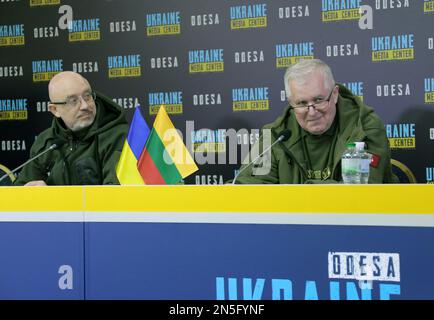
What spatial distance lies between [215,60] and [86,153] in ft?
4.23

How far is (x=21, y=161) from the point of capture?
15.0 ft

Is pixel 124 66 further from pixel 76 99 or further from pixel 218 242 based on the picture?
pixel 218 242

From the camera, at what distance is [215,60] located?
4211mm

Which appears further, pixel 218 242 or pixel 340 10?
pixel 340 10

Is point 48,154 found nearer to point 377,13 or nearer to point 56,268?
point 56,268

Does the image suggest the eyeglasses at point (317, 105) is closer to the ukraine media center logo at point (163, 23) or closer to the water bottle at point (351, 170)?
the water bottle at point (351, 170)

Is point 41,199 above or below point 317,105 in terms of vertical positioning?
below

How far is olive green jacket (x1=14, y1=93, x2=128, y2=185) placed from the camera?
3.19 metres

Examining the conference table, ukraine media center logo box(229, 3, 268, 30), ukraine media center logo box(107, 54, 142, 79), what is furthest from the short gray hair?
ukraine media center logo box(107, 54, 142, 79)

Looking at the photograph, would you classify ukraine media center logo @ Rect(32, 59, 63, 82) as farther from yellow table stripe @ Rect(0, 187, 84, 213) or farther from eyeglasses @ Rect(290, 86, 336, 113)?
yellow table stripe @ Rect(0, 187, 84, 213)

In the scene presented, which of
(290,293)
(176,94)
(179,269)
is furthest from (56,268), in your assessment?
(176,94)

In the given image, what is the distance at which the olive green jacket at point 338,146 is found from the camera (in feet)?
8.96

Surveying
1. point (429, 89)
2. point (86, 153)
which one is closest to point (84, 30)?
point (86, 153)
